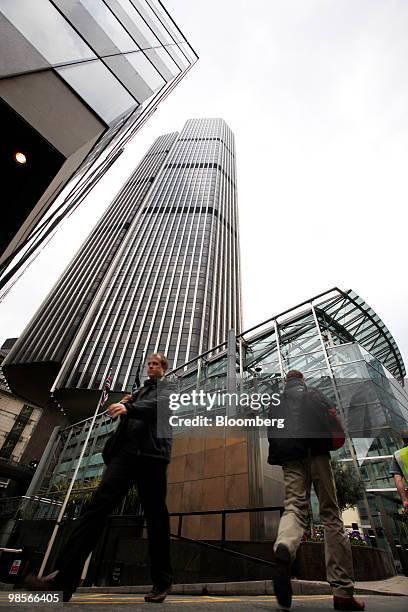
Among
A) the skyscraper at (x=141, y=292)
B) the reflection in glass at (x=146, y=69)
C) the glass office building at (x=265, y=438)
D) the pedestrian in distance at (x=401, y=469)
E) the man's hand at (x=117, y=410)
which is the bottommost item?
the man's hand at (x=117, y=410)

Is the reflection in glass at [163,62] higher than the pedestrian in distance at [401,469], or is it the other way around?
the reflection in glass at [163,62]

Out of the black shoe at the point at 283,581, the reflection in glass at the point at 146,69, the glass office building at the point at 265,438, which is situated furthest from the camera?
the reflection in glass at the point at 146,69

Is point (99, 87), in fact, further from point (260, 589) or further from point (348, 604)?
point (260, 589)

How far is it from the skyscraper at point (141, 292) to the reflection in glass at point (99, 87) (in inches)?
1271

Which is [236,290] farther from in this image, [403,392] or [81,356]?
[403,392]

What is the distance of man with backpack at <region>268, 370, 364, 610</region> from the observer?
70.1 inches

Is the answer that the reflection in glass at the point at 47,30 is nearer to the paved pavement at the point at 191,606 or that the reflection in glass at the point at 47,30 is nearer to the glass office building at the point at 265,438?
the paved pavement at the point at 191,606

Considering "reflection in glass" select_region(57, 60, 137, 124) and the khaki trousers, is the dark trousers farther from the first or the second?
"reflection in glass" select_region(57, 60, 137, 124)

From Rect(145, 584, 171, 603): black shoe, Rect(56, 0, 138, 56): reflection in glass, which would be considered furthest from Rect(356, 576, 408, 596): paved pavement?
Rect(56, 0, 138, 56): reflection in glass

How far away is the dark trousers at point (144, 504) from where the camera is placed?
1.63m

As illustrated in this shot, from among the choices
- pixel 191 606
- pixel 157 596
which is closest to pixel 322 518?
pixel 191 606

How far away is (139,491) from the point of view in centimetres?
192

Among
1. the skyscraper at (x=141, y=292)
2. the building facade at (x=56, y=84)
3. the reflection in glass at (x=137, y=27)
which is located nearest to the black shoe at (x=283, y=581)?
the building facade at (x=56, y=84)

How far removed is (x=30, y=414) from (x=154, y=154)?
79269 millimetres
